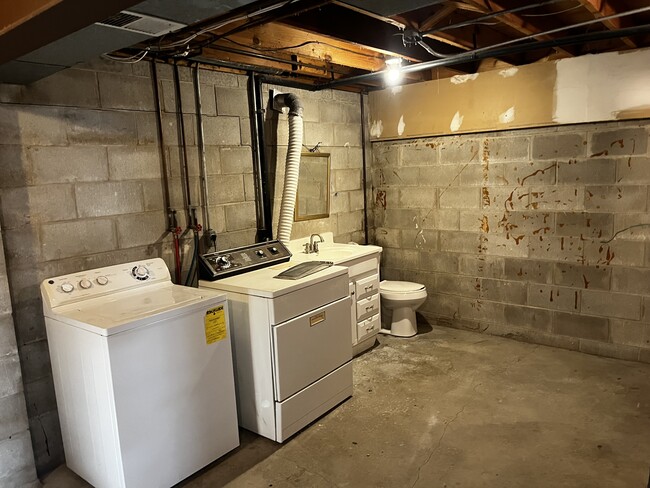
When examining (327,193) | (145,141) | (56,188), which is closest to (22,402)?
(56,188)

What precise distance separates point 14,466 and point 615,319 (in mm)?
3861

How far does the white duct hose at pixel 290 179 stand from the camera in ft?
11.6

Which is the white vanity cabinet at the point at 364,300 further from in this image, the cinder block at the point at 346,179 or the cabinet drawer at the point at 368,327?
the cinder block at the point at 346,179

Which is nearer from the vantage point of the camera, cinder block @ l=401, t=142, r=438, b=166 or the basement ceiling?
the basement ceiling

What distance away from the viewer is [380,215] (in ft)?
15.2

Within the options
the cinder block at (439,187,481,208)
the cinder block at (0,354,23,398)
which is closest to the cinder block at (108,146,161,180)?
the cinder block at (0,354,23,398)

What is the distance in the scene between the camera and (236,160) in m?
3.35

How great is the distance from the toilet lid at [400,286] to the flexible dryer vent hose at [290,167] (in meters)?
1.06

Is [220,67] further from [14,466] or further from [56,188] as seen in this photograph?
[14,466]

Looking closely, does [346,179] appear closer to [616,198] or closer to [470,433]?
[616,198]

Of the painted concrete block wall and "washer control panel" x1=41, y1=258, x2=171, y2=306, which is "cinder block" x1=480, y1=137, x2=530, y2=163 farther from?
the painted concrete block wall

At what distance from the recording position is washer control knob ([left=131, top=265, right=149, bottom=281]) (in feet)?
8.61

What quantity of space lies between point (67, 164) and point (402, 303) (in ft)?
8.78

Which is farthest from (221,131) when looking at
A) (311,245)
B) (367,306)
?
(367,306)
